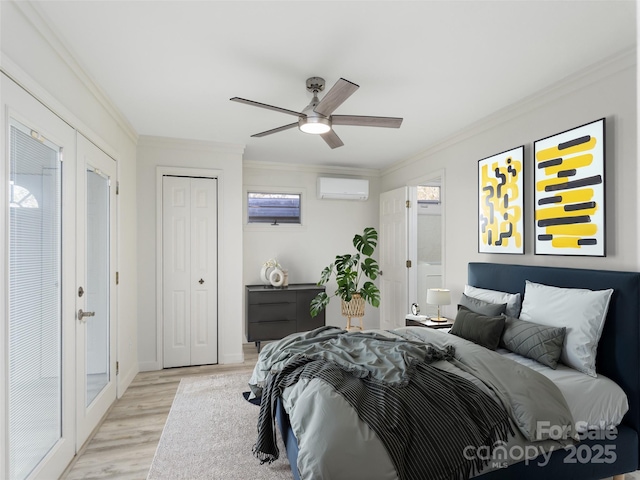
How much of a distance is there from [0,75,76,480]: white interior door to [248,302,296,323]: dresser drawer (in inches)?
95.6

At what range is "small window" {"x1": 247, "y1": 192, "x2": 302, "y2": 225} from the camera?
520cm

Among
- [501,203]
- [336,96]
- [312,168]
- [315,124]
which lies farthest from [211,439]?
[312,168]

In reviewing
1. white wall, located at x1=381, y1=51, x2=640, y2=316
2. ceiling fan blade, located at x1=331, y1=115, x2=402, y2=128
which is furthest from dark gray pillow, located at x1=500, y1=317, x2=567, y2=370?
ceiling fan blade, located at x1=331, y1=115, x2=402, y2=128

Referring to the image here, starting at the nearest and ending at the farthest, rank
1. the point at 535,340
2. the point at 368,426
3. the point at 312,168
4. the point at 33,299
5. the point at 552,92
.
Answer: the point at 368,426, the point at 33,299, the point at 535,340, the point at 552,92, the point at 312,168

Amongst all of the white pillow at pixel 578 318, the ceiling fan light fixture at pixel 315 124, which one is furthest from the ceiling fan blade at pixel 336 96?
the white pillow at pixel 578 318

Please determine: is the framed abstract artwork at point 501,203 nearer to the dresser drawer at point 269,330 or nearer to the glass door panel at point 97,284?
the dresser drawer at point 269,330

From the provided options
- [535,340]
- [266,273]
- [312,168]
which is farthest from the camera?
[312,168]

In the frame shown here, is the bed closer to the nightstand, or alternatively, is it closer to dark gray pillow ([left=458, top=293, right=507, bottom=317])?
dark gray pillow ([left=458, top=293, right=507, bottom=317])

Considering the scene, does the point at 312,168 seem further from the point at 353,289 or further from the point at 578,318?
the point at 578,318

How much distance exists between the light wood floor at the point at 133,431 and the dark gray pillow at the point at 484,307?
8.09 ft

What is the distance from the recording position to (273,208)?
17.4 ft

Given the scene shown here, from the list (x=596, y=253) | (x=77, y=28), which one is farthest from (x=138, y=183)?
(x=596, y=253)

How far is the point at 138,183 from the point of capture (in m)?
4.03

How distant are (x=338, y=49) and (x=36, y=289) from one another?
7.22ft
